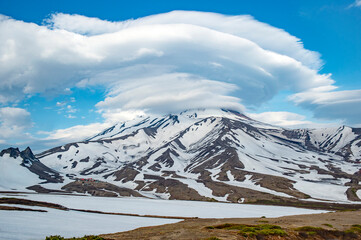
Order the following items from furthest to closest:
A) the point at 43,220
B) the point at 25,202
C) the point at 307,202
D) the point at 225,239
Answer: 1. the point at 307,202
2. the point at 25,202
3. the point at 43,220
4. the point at 225,239

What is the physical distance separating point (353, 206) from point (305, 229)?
15011cm

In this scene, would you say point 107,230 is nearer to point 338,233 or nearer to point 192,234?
point 192,234

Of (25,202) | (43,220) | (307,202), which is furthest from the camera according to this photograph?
(307,202)

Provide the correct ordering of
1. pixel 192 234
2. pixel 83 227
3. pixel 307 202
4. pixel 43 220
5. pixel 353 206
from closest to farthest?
1. pixel 192 234
2. pixel 83 227
3. pixel 43 220
4. pixel 353 206
5. pixel 307 202

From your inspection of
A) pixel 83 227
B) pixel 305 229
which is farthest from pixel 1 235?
pixel 305 229

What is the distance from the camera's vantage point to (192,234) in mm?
40625


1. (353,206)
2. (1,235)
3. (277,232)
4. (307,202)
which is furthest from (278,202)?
(1,235)

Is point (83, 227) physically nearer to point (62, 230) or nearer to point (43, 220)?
point (62, 230)

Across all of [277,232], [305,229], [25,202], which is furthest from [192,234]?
[25,202]

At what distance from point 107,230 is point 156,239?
2345 centimetres

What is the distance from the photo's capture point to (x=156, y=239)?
37531 mm

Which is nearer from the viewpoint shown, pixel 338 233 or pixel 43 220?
pixel 338 233

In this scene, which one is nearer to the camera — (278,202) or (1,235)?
(1,235)

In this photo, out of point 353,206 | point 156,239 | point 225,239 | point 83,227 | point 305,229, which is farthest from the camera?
point 353,206
